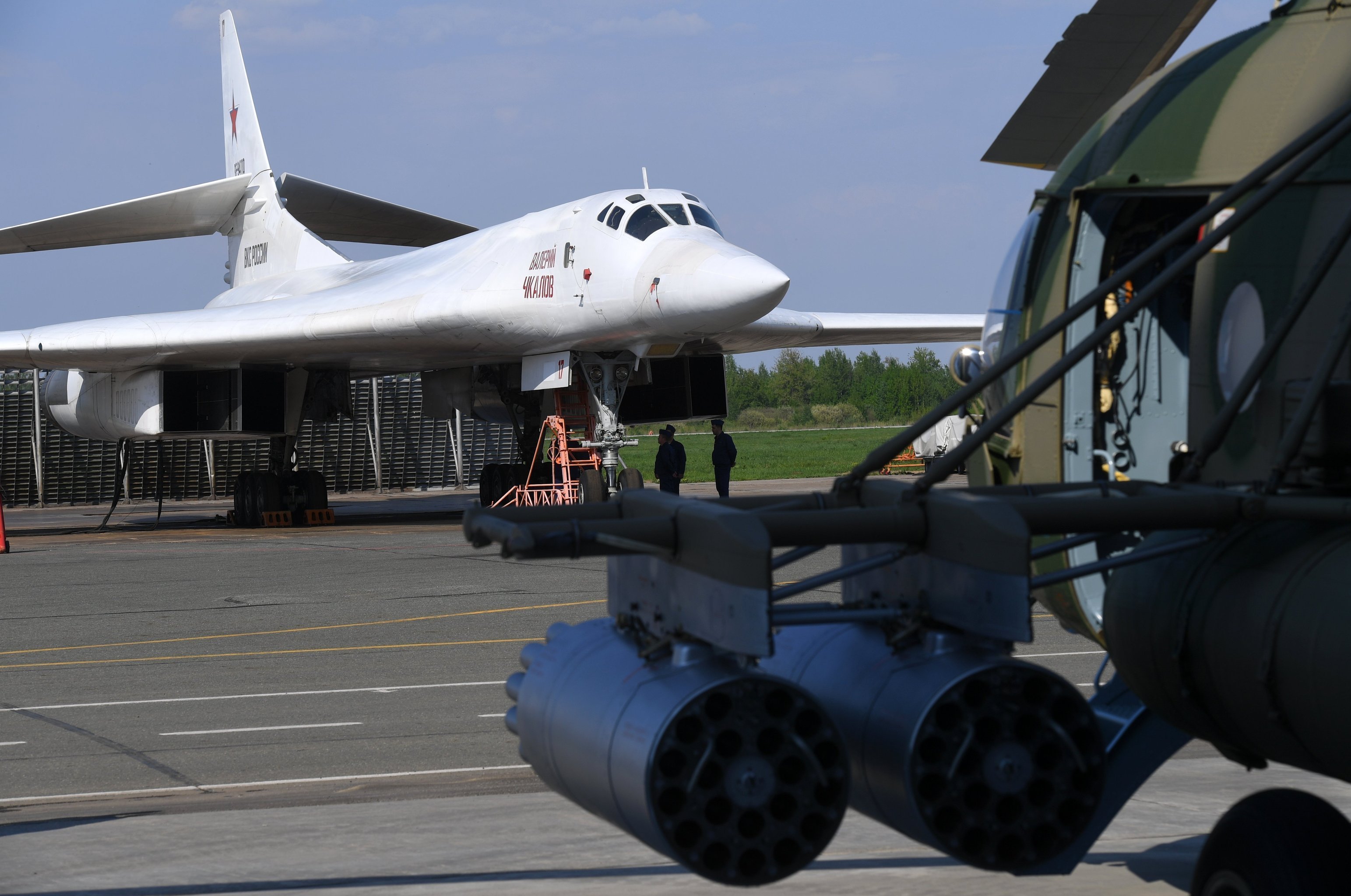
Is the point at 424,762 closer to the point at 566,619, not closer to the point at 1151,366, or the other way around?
the point at 1151,366

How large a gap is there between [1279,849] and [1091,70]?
132 inches

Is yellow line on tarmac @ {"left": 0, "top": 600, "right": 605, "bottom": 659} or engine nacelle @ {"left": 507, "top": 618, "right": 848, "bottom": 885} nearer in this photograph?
engine nacelle @ {"left": 507, "top": 618, "right": 848, "bottom": 885}

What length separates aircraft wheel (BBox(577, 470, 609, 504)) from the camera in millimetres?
19656

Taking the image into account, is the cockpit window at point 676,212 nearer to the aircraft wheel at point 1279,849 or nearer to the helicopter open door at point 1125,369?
the helicopter open door at point 1125,369

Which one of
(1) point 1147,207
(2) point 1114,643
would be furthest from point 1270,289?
(2) point 1114,643

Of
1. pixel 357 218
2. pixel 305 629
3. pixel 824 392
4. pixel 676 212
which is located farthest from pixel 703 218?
pixel 824 392

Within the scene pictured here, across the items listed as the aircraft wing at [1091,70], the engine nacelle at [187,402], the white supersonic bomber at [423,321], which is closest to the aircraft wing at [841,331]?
the white supersonic bomber at [423,321]

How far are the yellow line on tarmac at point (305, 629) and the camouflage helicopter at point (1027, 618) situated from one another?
792 cm

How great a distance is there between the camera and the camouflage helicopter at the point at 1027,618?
98.6 inches

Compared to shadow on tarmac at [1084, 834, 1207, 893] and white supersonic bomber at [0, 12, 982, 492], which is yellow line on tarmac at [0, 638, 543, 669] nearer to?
shadow on tarmac at [1084, 834, 1207, 893]

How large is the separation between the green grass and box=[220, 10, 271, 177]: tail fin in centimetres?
1030

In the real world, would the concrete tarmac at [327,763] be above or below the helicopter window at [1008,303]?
below

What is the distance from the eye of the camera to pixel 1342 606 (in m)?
2.47

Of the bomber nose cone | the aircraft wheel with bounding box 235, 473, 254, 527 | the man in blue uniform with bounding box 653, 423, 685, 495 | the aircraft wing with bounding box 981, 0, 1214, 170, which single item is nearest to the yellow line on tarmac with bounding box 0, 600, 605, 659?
the bomber nose cone
